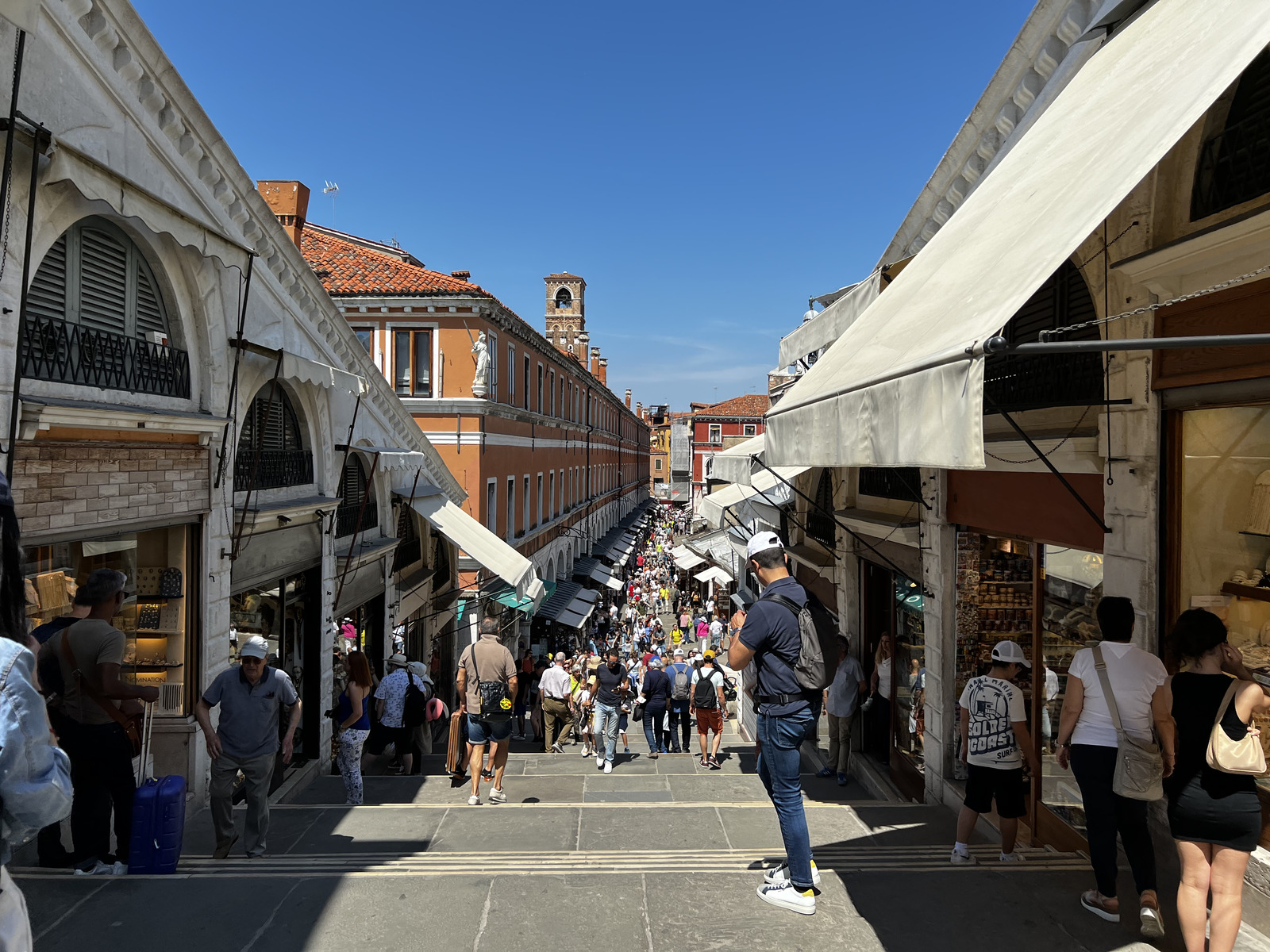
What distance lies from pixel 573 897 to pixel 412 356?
16.9m

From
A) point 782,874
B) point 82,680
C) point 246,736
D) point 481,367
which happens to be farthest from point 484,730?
point 481,367

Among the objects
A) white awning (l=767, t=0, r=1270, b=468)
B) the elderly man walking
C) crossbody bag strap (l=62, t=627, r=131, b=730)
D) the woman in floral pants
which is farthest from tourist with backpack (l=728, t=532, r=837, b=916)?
the elderly man walking

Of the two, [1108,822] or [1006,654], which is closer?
[1108,822]

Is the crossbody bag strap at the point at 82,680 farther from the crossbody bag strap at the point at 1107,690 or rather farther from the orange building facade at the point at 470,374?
the orange building facade at the point at 470,374

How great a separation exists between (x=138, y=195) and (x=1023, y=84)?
6.11 meters

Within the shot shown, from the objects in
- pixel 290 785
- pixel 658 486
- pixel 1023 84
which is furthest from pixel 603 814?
pixel 658 486

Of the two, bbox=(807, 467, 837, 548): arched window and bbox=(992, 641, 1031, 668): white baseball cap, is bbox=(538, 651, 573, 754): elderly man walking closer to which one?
bbox=(807, 467, 837, 548): arched window

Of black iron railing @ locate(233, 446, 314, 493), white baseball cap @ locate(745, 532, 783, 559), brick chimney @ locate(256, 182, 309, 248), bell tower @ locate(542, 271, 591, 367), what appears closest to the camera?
white baseball cap @ locate(745, 532, 783, 559)

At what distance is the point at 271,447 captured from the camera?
834 cm

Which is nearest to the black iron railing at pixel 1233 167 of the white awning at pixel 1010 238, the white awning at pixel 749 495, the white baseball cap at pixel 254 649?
the white awning at pixel 1010 238

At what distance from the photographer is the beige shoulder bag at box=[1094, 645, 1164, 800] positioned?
12.4 feet

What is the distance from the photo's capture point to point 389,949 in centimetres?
352

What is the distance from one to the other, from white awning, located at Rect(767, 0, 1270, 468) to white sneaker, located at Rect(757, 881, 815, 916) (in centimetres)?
205

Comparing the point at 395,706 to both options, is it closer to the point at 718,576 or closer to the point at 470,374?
the point at 470,374
